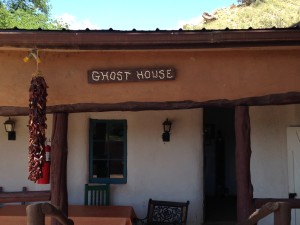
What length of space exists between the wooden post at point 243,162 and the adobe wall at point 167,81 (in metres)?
0.29

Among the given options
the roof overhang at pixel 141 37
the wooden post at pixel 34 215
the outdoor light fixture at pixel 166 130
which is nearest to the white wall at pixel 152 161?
the outdoor light fixture at pixel 166 130

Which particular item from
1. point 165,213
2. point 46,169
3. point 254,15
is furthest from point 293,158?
point 254,15

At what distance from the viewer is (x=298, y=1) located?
34375 millimetres

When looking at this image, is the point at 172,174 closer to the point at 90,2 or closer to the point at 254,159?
the point at 254,159

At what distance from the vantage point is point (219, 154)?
12.1m

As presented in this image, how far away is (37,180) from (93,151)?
10.8 ft

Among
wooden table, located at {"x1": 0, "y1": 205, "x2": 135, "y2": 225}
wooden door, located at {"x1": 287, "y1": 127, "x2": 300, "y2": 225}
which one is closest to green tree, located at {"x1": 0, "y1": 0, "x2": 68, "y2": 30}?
wooden table, located at {"x1": 0, "y1": 205, "x2": 135, "y2": 225}

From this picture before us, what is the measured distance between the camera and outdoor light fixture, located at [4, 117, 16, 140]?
26.9ft

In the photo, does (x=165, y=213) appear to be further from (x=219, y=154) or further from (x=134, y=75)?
(x=219, y=154)

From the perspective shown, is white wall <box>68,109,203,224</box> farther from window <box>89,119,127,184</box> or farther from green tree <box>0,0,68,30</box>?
green tree <box>0,0,68,30</box>

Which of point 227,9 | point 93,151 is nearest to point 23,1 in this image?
point 227,9

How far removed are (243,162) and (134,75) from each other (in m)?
1.75

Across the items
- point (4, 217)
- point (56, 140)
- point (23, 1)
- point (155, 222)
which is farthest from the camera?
point (23, 1)

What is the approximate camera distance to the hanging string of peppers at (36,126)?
5.05m
